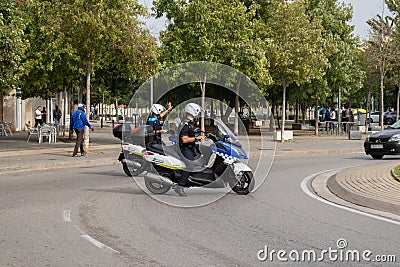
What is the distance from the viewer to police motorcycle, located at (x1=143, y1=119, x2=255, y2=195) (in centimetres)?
1243

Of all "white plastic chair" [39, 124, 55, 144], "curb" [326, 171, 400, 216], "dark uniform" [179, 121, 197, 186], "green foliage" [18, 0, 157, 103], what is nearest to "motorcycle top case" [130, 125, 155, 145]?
"dark uniform" [179, 121, 197, 186]

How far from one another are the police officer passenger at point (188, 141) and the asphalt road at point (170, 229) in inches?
21.4

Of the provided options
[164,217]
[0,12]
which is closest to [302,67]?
[0,12]

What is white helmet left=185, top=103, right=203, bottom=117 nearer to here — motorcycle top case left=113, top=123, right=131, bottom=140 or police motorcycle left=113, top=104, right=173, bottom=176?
police motorcycle left=113, top=104, right=173, bottom=176

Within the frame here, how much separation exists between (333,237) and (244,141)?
5.85 metres

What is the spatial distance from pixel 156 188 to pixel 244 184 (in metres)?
1.82

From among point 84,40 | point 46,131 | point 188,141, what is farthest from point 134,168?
point 46,131

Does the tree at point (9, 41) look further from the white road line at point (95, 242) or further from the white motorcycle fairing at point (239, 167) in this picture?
the white road line at point (95, 242)

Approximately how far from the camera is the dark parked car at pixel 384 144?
22.2 meters

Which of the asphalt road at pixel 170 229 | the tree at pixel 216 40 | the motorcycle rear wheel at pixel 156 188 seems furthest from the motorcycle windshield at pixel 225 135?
the tree at pixel 216 40

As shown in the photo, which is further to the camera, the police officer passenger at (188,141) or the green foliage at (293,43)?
the green foliage at (293,43)

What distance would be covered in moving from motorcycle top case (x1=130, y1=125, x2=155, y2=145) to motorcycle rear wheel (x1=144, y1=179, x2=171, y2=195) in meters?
1.89

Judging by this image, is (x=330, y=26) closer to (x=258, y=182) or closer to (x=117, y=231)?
(x=258, y=182)

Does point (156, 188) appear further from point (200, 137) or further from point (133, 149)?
point (133, 149)
